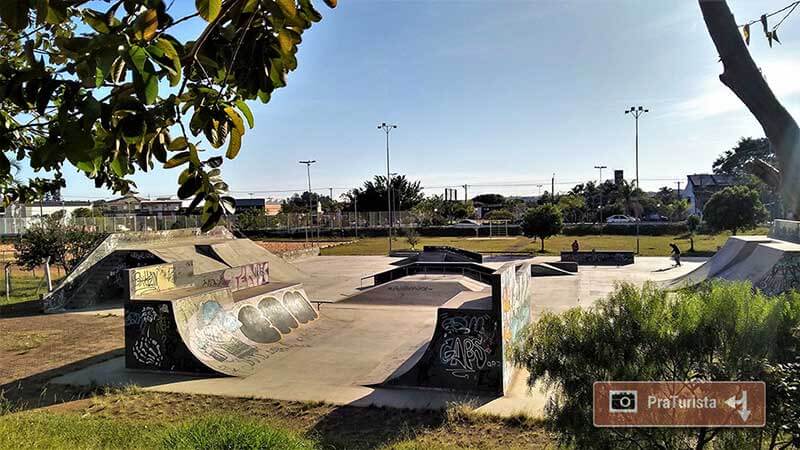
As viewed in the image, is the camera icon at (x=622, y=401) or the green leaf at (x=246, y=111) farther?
the camera icon at (x=622, y=401)

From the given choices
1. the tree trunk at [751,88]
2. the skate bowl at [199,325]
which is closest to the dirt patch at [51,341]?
the skate bowl at [199,325]

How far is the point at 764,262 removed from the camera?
15461 mm

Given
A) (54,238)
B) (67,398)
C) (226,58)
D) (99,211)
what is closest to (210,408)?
(67,398)

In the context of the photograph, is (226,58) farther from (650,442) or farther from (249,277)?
(249,277)

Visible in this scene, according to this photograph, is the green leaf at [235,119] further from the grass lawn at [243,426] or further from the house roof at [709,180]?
the house roof at [709,180]

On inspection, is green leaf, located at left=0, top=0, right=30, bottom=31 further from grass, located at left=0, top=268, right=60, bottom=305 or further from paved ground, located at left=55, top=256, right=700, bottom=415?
grass, located at left=0, top=268, right=60, bottom=305

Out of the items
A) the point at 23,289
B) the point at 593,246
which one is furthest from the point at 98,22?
the point at 593,246

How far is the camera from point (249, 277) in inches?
798

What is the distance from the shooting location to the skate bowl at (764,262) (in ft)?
44.4

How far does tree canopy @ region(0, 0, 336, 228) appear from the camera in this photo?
1.48 meters

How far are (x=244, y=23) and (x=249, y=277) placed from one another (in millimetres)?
19170

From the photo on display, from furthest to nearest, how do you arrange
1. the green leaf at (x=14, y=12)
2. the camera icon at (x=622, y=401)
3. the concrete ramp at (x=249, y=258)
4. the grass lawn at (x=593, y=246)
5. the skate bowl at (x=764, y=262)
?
the grass lawn at (x=593, y=246) < the concrete ramp at (x=249, y=258) < the skate bowl at (x=764, y=262) < the camera icon at (x=622, y=401) < the green leaf at (x=14, y=12)

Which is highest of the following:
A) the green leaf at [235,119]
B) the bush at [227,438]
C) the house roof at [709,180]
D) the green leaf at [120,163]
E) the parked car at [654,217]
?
the house roof at [709,180]

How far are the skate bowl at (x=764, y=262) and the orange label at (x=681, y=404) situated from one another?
574cm
